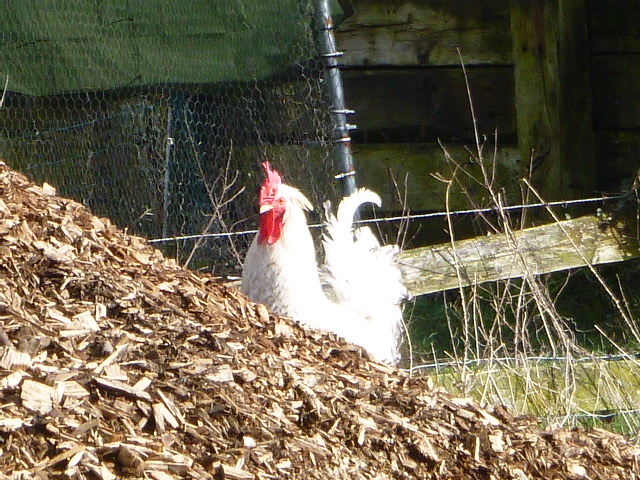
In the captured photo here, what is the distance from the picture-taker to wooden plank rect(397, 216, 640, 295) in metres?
5.21

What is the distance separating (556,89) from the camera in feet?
21.9

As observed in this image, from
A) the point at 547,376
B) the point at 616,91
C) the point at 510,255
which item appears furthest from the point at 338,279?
the point at 616,91

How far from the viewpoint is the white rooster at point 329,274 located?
531cm

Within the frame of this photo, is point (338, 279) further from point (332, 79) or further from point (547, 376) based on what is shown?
point (547, 376)

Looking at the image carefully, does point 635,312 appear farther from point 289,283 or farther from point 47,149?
point 47,149

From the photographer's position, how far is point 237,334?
3.55m

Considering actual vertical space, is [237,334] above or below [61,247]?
below

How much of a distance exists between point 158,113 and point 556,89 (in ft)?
8.74

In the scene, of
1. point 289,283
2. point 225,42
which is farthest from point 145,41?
point 289,283

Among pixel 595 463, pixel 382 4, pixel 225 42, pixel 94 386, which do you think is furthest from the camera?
pixel 382 4

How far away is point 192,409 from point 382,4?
5.14m

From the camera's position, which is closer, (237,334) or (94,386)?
(94,386)

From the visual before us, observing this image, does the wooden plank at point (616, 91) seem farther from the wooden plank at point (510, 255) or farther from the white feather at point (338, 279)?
the white feather at point (338, 279)

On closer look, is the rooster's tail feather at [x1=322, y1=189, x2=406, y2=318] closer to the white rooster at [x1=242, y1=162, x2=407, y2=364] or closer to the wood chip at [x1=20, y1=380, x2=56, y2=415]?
the white rooster at [x1=242, y1=162, x2=407, y2=364]
